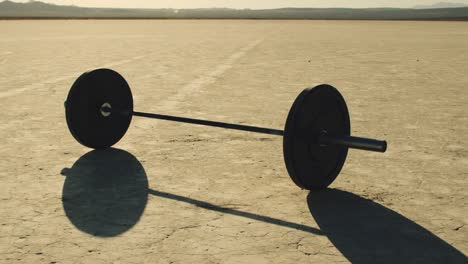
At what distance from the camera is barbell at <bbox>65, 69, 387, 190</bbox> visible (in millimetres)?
3748

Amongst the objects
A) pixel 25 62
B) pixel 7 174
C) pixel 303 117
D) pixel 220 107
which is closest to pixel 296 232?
pixel 303 117

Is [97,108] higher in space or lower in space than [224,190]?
higher

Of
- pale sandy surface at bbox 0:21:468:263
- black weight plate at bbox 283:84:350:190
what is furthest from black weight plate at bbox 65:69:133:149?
black weight plate at bbox 283:84:350:190

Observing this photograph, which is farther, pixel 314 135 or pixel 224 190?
pixel 224 190

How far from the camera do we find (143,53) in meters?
18.0

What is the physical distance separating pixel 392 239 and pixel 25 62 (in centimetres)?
1360

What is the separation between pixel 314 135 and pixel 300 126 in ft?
0.71

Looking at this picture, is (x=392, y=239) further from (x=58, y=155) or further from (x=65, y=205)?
(x=58, y=155)

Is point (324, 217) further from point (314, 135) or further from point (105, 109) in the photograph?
point (105, 109)

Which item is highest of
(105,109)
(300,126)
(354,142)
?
(300,126)

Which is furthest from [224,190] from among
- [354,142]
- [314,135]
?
[354,142]

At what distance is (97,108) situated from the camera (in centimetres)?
520

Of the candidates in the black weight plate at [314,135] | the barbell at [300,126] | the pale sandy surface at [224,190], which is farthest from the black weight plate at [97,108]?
the black weight plate at [314,135]

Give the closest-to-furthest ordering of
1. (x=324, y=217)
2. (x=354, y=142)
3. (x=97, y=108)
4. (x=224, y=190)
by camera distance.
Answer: (x=324, y=217) → (x=354, y=142) → (x=224, y=190) → (x=97, y=108)
